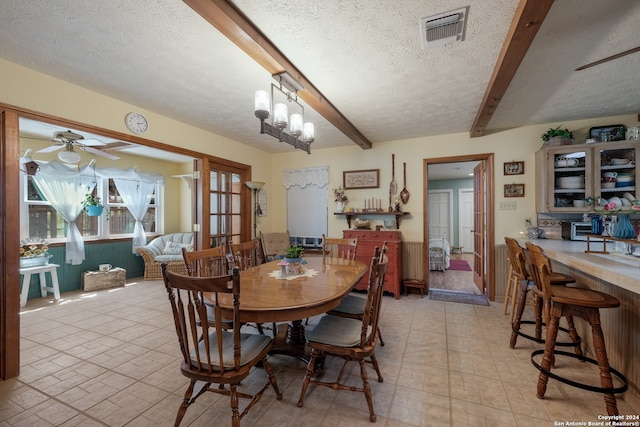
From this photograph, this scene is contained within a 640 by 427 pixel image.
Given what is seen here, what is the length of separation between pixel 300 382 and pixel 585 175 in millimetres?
3877

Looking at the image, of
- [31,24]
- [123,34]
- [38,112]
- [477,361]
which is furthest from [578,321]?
[38,112]

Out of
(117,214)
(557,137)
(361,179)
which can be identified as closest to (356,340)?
(361,179)

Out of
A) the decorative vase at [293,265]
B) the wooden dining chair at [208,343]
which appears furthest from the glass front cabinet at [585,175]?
the wooden dining chair at [208,343]

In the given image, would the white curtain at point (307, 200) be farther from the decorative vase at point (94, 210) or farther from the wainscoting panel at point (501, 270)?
the decorative vase at point (94, 210)

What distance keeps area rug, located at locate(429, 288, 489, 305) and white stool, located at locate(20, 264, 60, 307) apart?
5652 millimetres

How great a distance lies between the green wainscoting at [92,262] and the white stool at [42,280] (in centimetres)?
8

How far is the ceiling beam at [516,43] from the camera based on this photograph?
1.39 m

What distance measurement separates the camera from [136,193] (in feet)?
18.1

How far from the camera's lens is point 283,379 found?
203cm

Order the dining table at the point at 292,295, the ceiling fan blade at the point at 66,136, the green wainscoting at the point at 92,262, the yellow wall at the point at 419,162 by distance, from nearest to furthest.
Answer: the dining table at the point at 292,295 < the ceiling fan blade at the point at 66,136 < the yellow wall at the point at 419,162 < the green wainscoting at the point at 92,262

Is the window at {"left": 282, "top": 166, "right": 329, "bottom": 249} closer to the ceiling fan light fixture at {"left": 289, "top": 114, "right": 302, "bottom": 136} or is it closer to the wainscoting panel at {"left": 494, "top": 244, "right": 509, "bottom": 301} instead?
the ceiling fan light fixture at {"left": 289, "top": 114, "right": 302, "bottom": 136}

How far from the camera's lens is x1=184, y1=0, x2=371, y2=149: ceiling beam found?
1425 millimetres

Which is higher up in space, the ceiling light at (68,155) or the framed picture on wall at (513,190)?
the ceiling light at (68,155)

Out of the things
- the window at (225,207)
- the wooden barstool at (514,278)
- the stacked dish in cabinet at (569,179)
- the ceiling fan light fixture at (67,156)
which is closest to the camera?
the wooden barstool at (514,278)
